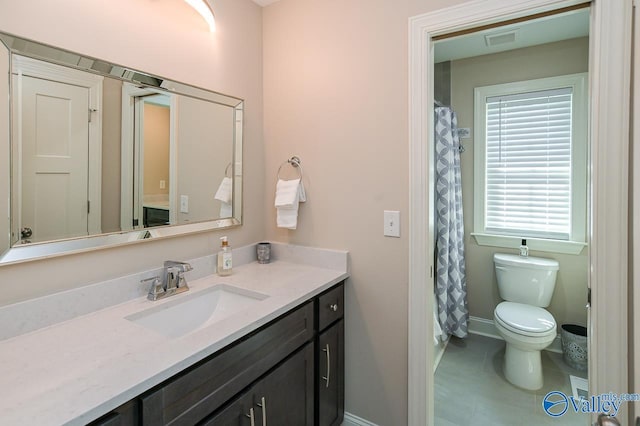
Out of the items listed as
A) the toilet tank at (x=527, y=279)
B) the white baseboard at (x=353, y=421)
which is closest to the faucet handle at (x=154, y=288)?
the white baseboard at (x=353, y=421)

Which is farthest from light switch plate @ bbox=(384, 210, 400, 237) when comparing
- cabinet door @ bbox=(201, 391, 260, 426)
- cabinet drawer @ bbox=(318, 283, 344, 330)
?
cabinet door @ bbox=(201, 391, 260, 426)

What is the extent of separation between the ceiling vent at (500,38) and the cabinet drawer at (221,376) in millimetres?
2404

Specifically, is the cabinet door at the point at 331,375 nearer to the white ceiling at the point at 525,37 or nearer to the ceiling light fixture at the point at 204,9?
the ceiling light fixture at the point at 204,9

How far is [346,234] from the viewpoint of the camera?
1.74 m

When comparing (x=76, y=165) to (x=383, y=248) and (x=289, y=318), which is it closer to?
(x=289, y=318)

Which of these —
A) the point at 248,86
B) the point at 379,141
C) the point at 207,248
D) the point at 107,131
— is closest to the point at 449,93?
the point at 379,141

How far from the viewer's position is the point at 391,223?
1.60 metres

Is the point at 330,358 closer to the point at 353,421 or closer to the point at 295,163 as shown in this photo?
the point at 353,421

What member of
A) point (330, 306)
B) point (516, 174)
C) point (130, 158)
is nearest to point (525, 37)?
point (516, 174)

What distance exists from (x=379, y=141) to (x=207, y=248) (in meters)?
1.02

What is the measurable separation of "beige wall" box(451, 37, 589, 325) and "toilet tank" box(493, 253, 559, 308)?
0.14 metres

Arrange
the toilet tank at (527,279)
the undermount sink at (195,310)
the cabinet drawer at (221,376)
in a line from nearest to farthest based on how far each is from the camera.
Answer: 1. the cabinet drawer at (221,376)
2. the undermount sink at (195,310)
3. the toilet tank at (527,279)

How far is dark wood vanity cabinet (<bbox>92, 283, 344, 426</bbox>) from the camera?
0.86 m

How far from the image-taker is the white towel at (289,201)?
1.81 m
